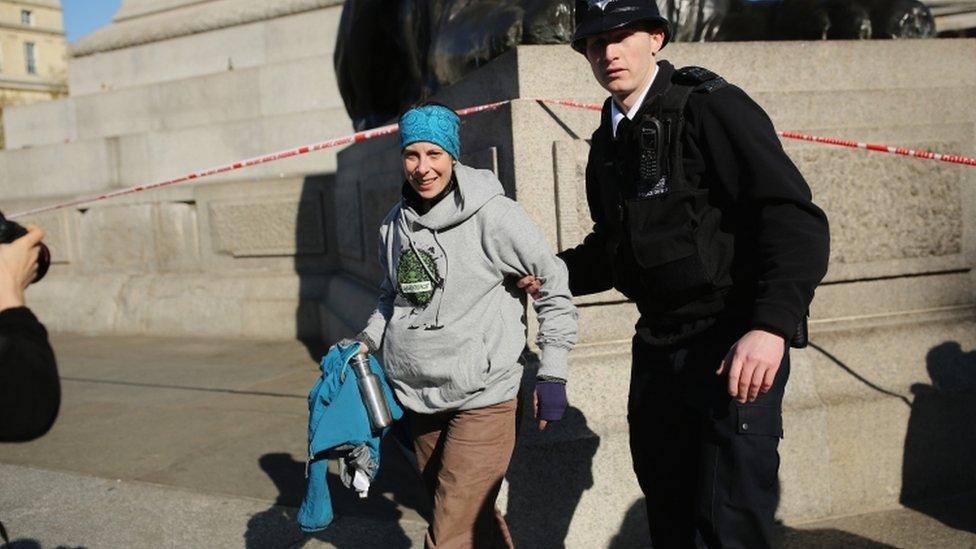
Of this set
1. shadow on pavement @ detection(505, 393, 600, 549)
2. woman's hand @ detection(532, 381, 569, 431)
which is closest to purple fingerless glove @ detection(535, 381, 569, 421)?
woman's hand @ detection(532, 381, 569, 431)

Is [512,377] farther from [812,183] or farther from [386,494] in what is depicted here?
[812,183]

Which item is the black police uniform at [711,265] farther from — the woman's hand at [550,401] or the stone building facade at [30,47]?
the stone building facade at [30,47]

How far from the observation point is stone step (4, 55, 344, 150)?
9.45 metres

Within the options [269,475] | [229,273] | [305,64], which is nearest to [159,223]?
[229,273]

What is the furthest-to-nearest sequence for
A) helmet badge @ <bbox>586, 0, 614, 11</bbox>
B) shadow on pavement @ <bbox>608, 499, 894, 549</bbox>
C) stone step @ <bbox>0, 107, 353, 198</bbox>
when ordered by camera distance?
stone step @ <bbox>0, 107, 353, 198</bbox> → shadow on pavement @ <bbox>608, 499, 894, 549</bbox> → helmet badge @ <bbox>586, 0, 614, 11</bbox>

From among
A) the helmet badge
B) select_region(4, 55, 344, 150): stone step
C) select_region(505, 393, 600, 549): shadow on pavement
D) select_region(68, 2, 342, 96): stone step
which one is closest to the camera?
the helmet badge

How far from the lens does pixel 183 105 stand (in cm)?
1010

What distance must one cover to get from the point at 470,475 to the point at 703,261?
2.90 ft

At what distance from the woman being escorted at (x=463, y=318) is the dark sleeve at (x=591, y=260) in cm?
7

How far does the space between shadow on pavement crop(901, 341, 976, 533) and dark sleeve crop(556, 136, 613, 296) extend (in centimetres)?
177

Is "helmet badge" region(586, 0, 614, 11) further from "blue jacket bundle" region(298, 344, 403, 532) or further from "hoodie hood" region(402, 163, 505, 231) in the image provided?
"blue jacket bundle" region(298, 344, 403, 532)

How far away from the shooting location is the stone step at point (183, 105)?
31.0 ft

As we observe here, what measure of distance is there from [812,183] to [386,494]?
207 centimetres

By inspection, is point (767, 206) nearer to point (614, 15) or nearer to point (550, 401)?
point (614, 15)
